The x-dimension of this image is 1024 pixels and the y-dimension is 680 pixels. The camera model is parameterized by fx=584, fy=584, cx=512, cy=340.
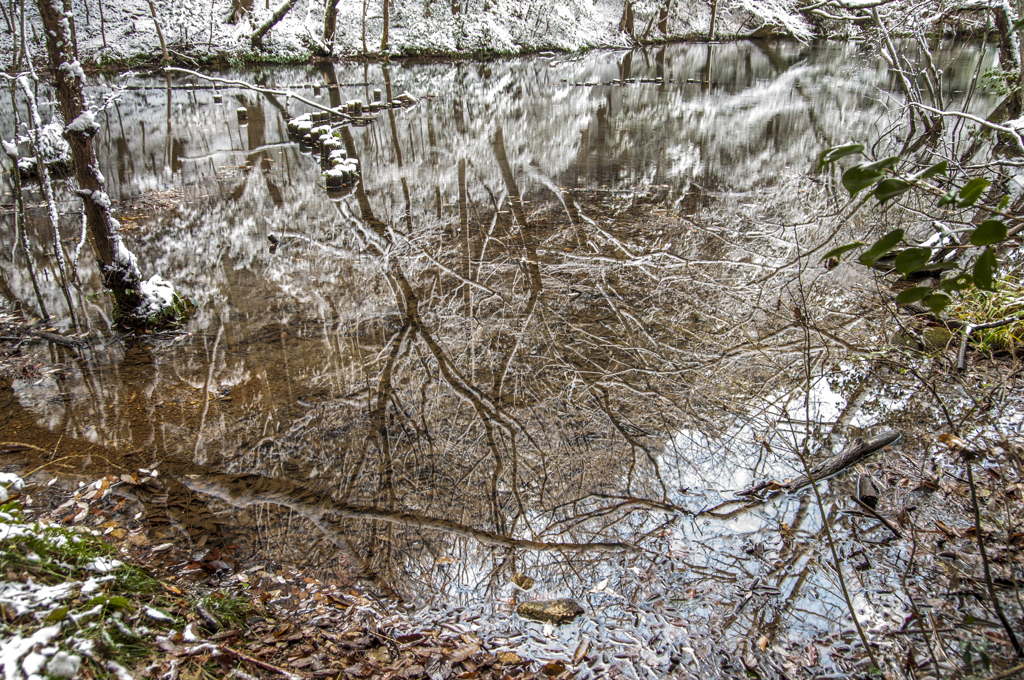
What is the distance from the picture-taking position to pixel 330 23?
24297 millimetres

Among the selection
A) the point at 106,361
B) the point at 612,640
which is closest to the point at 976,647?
the point at 612,640

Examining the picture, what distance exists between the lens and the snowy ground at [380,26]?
22328 mm

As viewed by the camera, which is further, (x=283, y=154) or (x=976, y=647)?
(x=283, y=154)

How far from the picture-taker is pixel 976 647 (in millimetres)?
2555

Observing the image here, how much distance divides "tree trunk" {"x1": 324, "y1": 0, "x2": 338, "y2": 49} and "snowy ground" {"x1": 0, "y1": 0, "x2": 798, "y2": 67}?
0.25 metres

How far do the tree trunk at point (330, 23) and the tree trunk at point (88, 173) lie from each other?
2144 cm

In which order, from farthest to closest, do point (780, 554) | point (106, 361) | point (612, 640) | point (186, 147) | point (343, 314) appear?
point (186, 147), point (343, 314), point (106, 361), point (780, 554), point (612, 640)

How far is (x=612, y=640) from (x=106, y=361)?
4856 mm

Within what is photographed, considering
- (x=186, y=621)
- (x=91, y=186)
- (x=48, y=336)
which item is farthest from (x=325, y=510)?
(x=91, y=186)

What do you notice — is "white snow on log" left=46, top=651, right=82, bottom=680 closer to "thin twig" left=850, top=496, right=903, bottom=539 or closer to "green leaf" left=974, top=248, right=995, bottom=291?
"green leaf" left=974, top=248, right=995, bottom=291

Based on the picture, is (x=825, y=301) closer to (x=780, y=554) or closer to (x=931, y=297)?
(x=780, y=554)

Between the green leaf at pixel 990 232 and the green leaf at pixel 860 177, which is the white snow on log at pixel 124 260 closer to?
the green leaf at pixel 860 177

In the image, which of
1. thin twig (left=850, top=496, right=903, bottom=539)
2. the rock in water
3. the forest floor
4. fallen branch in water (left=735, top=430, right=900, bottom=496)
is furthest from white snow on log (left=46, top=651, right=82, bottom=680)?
thin twig (left=850, top=496, right=903, bottom=539)

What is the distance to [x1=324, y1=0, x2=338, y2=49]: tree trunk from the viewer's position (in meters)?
23.5
